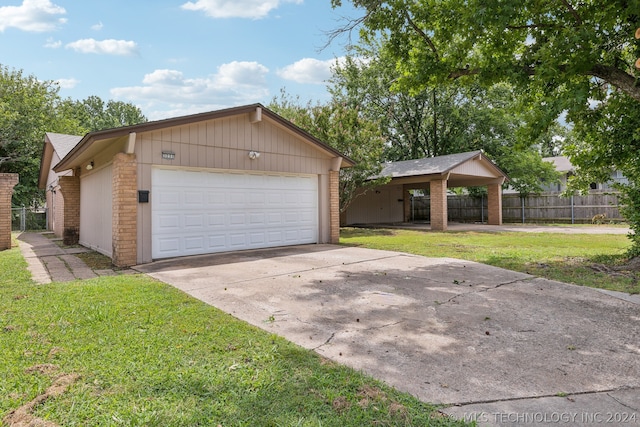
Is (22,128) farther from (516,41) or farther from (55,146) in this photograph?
(516,41)

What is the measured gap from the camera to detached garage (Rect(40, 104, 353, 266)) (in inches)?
301

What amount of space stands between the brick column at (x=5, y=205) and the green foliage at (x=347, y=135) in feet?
31.6

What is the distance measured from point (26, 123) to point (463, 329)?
2713cm

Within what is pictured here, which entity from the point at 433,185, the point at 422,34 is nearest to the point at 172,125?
the point at 422,34

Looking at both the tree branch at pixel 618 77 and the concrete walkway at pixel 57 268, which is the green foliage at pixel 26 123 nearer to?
the concrete walkway at pixel 57 268

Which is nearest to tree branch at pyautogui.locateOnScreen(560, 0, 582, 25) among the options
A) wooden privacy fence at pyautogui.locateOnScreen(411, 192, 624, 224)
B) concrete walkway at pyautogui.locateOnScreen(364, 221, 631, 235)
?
concrete walkway at pyautogui.locateOnScreen(364, 221, 631, 235)

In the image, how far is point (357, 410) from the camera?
2223 mm

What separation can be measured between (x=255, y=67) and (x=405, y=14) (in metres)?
14.9

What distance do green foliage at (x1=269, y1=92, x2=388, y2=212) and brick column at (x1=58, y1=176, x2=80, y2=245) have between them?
8347mm

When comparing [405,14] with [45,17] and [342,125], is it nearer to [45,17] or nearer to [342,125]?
[342,125]

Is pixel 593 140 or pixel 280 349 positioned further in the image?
pixel 593 140

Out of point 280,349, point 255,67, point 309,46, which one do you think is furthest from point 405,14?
point 255,67

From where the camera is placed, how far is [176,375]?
2.64m

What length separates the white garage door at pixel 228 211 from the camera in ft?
26.9
